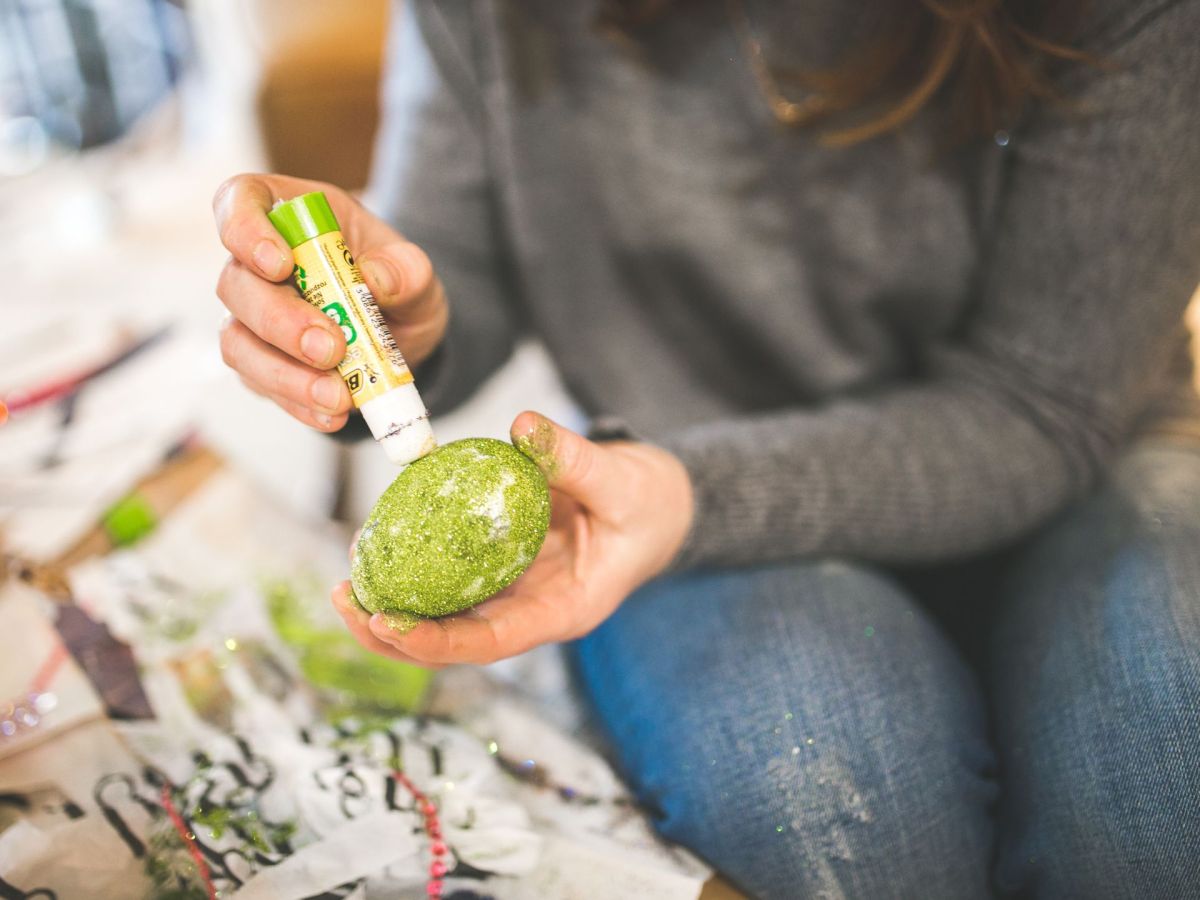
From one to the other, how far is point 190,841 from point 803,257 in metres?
0.81

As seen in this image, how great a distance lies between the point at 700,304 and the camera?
0.92 m

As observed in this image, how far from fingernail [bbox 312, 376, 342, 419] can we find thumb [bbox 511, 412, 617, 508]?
4.7 inches

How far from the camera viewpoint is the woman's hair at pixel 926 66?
2.20 feet

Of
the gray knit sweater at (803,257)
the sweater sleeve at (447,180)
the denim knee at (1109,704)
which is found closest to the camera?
the denim knee at (1109,704)

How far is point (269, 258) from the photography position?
0.47 meters

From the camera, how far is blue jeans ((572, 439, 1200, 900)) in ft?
2.01

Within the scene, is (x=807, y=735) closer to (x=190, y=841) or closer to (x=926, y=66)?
(x=190, y=841)

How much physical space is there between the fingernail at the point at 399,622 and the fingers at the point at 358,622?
0.02 meters

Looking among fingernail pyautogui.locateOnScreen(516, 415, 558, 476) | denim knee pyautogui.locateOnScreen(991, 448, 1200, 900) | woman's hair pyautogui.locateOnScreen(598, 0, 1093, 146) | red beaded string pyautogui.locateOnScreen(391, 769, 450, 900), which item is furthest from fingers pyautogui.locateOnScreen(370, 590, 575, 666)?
woman's hair pyautogui.locateOnScreen(598, 0, 1093, 146)

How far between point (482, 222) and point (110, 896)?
2.42ft

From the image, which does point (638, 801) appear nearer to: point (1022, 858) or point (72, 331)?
point (1022, 858)

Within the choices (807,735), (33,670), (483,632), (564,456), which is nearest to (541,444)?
(564,456)

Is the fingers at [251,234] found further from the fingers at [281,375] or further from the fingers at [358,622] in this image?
the fingers at [358,622]

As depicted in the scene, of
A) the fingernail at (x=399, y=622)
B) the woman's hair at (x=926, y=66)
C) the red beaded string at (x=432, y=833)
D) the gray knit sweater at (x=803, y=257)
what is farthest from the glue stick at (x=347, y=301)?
the woman's hair at (x=926, y=66)
